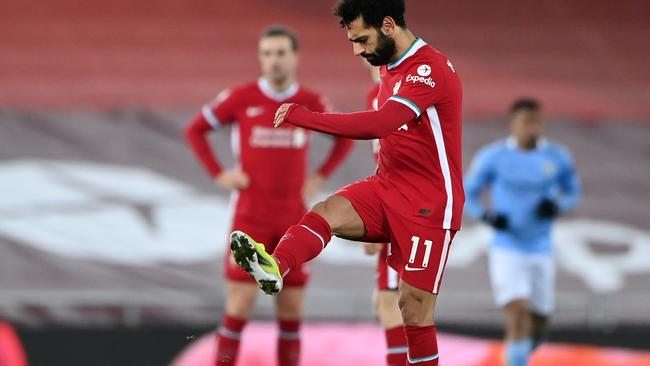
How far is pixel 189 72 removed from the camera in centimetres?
1123

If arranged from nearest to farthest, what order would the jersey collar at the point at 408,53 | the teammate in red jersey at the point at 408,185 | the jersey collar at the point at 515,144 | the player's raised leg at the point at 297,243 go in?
the player's raised leg at the point at 297,243 → the teammate in red jersey at the point at 408,185 → the jersey collar at the point at 408,53 → the jersey collar at the point at 515,144

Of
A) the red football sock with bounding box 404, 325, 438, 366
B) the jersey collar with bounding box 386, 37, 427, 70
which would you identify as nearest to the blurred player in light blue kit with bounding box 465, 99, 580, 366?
the red football sock with bounding box 404, 325, 438, 366

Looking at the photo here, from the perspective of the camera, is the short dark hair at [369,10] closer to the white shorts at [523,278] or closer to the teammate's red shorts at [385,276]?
the teammate's red shorts at [385,276]

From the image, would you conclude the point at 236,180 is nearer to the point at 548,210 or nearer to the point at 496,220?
the point at 496,220

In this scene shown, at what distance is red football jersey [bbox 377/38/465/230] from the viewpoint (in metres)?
5.68

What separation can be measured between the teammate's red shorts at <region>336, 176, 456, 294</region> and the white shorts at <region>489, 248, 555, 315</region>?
352 centimetres

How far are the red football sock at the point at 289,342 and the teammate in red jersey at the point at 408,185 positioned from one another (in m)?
2.09

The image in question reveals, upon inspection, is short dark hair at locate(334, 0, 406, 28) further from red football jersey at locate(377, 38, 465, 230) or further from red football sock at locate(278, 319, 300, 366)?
red football sock at locate(278, 319, 300, 366)

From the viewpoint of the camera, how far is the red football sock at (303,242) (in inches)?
217

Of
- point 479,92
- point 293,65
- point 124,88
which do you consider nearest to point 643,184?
point 479,92

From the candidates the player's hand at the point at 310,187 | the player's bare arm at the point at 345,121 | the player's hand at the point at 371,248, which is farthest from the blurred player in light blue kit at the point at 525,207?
the player's bare arm at the point at 345,121

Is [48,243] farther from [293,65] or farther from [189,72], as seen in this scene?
[293,65]

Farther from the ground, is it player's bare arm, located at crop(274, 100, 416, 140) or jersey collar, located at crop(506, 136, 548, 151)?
jersey collar, located at crop(506, 136, 548, 151)

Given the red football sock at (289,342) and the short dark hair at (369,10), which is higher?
the short dark hair at (369,10)
